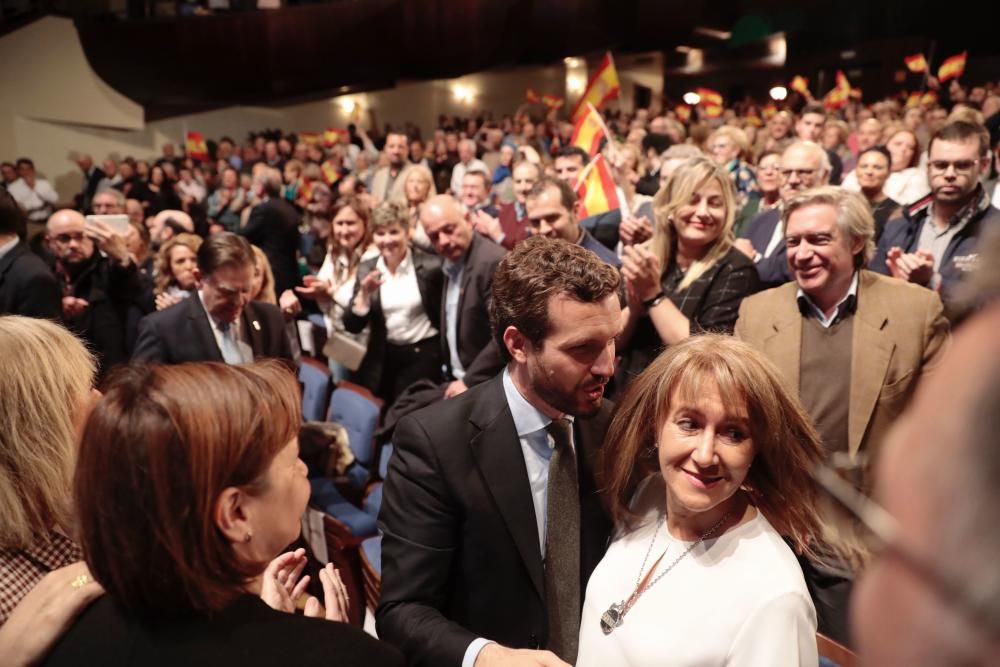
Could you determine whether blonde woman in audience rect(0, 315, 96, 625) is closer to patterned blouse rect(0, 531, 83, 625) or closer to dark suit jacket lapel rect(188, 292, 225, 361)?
patterned blouse rect(0, 531, 83, 625)

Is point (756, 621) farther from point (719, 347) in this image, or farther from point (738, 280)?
point (738, 280)

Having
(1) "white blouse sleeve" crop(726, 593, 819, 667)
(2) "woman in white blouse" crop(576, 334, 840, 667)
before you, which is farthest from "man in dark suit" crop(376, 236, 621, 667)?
(1) "white blouse sleeve" crop(726, 593, 819, 667)

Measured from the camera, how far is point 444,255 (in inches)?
159

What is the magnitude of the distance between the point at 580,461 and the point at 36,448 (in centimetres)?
114

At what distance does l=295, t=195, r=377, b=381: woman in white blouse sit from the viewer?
176 inches

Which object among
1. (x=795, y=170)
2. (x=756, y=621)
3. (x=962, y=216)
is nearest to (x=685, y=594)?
(x=756, y=621)

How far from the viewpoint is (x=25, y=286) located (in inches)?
137

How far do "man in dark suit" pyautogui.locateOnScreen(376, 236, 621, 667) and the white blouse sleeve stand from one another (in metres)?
0.49

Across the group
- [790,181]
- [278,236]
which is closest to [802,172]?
[790,181]

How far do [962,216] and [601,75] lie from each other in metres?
4.60

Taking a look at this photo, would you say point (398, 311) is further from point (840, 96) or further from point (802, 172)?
point (840, 96)

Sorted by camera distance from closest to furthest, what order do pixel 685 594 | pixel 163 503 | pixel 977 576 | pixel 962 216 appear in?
1. pixel 977 576
2. pixel 163 503
3. pixel 685 594
4. pixel 962 216

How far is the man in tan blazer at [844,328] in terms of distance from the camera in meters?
2.35

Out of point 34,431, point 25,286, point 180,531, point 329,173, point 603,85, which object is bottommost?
point 329,173
